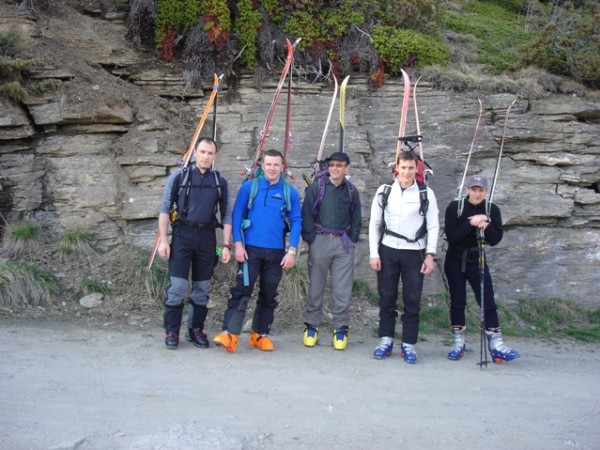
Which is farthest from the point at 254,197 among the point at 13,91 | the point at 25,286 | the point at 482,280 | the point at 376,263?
the point at 13,91

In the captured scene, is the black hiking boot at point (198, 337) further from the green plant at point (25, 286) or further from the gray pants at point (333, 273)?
the green plant at point (25, 286)

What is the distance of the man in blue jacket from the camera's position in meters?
6.14

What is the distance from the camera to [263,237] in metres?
6.17

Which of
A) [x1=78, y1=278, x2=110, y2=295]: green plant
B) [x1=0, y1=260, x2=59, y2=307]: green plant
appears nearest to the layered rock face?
[x1=78, y1=278, x2=110, y2=295]: green plant

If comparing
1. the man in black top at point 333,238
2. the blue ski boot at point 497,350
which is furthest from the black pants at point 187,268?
the blue ski boot at point 497,350

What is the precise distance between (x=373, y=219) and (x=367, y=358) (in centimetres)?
150

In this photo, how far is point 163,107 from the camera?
32.6 ft

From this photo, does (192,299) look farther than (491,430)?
Yes

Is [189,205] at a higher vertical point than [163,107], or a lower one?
lower

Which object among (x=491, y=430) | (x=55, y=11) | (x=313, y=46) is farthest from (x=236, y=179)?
(x=491, y=430)

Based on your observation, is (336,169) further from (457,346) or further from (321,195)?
(457,346)

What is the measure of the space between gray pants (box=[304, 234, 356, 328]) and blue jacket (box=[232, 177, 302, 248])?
14.3 inches

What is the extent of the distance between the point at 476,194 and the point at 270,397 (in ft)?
10.3

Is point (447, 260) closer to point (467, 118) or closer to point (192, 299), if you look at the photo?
point (192, 299)
